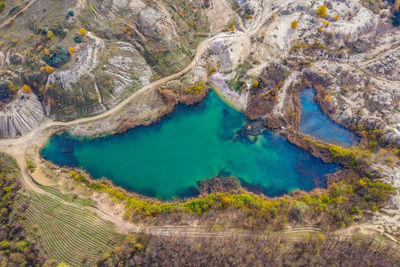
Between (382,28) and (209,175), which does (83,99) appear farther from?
(382,28)

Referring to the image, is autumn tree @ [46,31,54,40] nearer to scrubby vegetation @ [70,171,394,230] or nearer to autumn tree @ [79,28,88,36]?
autumn tree @ [79,28,88,36]

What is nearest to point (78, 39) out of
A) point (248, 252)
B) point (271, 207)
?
point (271, 207)

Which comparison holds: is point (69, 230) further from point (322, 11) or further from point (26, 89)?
point (322, 11)

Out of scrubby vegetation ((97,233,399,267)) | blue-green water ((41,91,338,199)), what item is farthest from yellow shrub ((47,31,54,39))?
scrubby vegetation ((97,233,399,267))

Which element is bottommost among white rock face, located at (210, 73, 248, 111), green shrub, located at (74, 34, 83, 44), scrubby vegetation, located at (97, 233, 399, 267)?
scrubby vegetation, located at (97, 233, 399, 267)

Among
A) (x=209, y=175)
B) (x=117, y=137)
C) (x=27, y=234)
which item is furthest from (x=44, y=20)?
(x=209, y=175)

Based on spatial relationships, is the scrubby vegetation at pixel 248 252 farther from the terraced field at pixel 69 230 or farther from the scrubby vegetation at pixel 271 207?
the scrubby vegetation at pixel 271 207

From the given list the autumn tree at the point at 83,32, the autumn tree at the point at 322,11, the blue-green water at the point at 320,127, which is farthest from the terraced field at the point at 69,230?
the autumn tree at the point at 322,11
